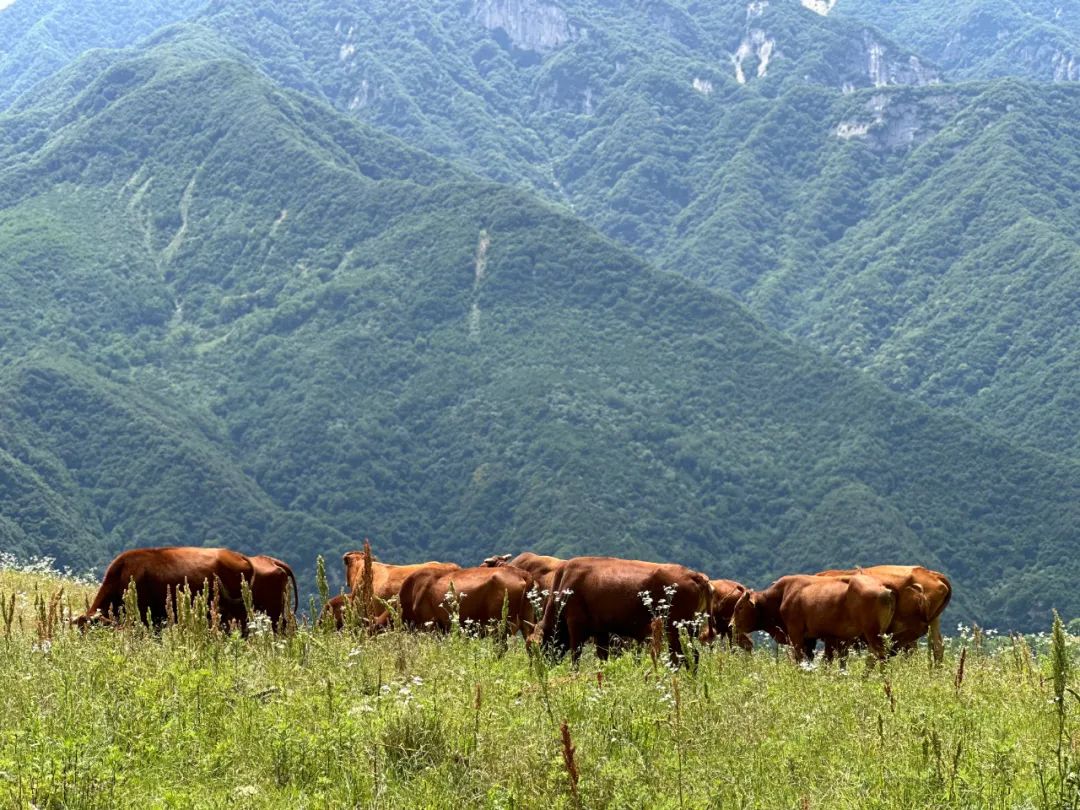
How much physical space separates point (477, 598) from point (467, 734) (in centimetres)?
925

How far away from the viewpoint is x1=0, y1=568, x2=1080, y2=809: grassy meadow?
7980 millimetres

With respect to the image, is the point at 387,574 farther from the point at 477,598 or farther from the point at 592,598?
the point at 592,598

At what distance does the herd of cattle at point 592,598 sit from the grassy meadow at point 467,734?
12.4 ft

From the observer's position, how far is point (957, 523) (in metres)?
165

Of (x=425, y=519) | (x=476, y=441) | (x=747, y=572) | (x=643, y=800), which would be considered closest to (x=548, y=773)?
(x=643, y=800)

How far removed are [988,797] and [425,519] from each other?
169759 millimetres

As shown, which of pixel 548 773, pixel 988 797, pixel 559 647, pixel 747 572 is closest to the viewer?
pixel 988 797

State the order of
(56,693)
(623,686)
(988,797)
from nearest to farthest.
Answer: (988,797), (56,693), (623,686)

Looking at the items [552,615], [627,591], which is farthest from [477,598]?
[627,591]

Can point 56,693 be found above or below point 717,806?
above

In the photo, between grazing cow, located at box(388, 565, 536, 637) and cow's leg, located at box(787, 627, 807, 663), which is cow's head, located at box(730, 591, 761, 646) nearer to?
cow's leg, located at box(787, 627, 807, 663)

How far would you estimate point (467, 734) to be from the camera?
903 centimetres

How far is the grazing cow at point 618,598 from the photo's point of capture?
50.6 ft

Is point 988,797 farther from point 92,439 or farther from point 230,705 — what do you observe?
point 92,439
